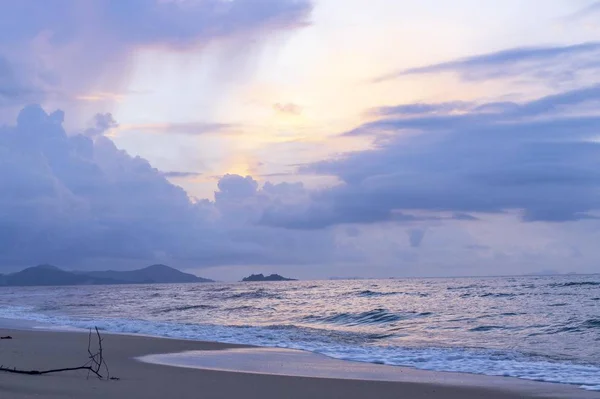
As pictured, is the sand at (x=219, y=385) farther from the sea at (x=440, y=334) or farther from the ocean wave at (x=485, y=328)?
the ocean wave at (x=485, y=328)

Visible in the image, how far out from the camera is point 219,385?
10.6 metres

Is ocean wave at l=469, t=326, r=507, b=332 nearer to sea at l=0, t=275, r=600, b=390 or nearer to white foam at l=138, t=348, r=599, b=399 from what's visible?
sea at l=0, t=275, r=600, b=390

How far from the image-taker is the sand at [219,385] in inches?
366

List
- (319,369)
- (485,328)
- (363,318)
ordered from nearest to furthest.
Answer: (319,369)
(485,328)
(363,318)

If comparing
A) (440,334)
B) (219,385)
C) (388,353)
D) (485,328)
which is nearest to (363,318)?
(485,328)

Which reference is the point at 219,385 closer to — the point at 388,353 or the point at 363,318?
the point at 388,353

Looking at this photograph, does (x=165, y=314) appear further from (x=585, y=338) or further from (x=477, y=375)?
(x=477, y=375)

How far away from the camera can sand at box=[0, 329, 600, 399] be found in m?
9.30

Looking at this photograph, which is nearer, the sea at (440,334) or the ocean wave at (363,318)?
the sea at (440,334)

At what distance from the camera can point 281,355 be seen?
54.2 feet

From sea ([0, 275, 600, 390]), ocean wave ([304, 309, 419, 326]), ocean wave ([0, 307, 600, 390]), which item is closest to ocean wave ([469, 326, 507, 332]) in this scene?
sea ([0, 275, 600, 390])

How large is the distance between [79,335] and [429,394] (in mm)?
15253

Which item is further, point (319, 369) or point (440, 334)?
point (440, 334)

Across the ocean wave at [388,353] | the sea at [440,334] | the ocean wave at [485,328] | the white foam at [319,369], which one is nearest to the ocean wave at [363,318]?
the sea at [440,334]
